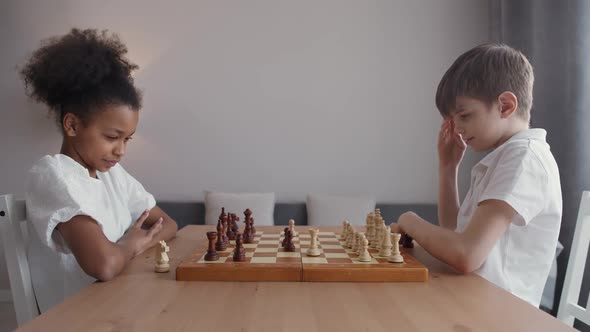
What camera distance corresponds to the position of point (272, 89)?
3.61m

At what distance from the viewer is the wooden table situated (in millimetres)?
781

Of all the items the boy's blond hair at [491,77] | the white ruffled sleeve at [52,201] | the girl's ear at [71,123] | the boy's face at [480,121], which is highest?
the boy's blond hair at [491,77]

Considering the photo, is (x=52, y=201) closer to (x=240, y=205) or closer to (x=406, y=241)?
(x=406, y=241)

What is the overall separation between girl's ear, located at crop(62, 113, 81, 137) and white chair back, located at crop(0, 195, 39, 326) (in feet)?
0.95

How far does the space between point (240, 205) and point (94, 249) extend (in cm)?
218

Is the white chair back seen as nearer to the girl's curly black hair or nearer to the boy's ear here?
the girl's curly black hair

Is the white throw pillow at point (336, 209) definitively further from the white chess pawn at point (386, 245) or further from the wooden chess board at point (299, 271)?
the wooden chess board at point (299, 271)

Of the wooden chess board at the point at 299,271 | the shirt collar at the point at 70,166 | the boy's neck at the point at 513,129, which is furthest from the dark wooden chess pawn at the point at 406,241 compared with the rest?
the shirt collar at the point at 70,166

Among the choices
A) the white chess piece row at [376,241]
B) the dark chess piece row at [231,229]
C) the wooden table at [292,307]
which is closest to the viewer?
the wooden table at [292,307]

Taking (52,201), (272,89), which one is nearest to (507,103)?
(52,201)

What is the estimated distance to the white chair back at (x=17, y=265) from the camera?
118cm

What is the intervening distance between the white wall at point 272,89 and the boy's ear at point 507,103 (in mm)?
2269

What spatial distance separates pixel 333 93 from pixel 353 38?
1.50ft

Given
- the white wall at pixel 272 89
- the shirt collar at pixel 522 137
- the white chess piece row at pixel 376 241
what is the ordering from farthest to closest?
1. the white wall at pixel 272 89
2. the shirt collar at pixel 522 137
3. the white chess piece row at pixel 376 241
